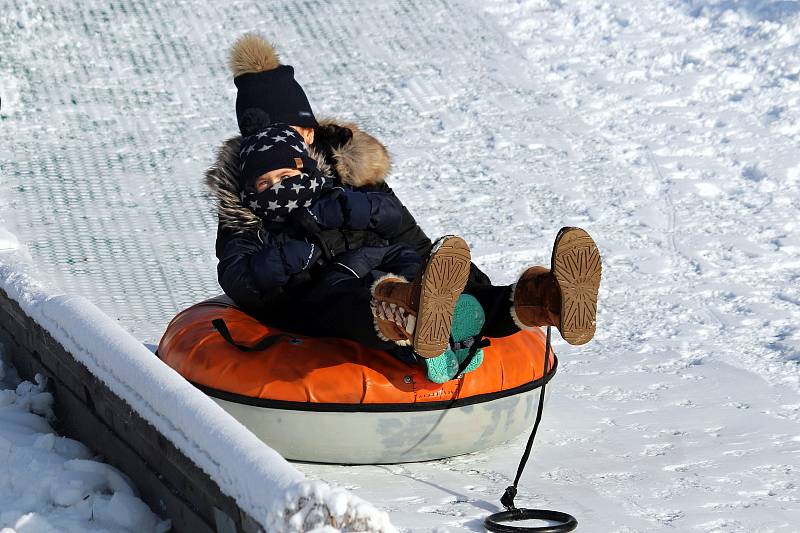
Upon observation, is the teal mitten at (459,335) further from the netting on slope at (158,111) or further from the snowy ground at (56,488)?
the netting on slope at (158,111)

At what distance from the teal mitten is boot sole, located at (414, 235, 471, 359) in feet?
0.71

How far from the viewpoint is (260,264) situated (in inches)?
130

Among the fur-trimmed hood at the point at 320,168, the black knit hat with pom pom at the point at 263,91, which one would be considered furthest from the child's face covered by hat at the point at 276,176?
the black knit hat with pom pom at the point at 263,91

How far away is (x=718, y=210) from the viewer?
585 centimetres

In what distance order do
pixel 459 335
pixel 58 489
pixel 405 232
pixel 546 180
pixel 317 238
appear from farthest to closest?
pixel 546 180
pixel 405 232
pixel 317 238
pixel 459 335
pixel 58 489

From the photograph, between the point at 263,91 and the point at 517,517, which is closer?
the point at 517,517

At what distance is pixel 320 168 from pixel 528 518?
137 cm

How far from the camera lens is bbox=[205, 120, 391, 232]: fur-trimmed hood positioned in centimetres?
342

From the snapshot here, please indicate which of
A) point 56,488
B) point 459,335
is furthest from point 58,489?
point 459,335

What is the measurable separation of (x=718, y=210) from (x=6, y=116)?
4019 mm

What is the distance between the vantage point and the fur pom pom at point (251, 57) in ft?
12.3

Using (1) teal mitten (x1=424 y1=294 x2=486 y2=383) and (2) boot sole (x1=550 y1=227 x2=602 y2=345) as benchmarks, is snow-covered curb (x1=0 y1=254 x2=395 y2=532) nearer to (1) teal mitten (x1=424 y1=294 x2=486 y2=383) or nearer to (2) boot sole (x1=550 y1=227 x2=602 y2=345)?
(1) teal mitten (x1=424 y1=294 x2=486 y2=383)

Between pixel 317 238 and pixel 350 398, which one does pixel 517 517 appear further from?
→ pixel 317 238

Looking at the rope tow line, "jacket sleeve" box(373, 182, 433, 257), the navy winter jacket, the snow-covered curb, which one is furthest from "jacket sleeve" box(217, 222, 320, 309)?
the rope tow line
